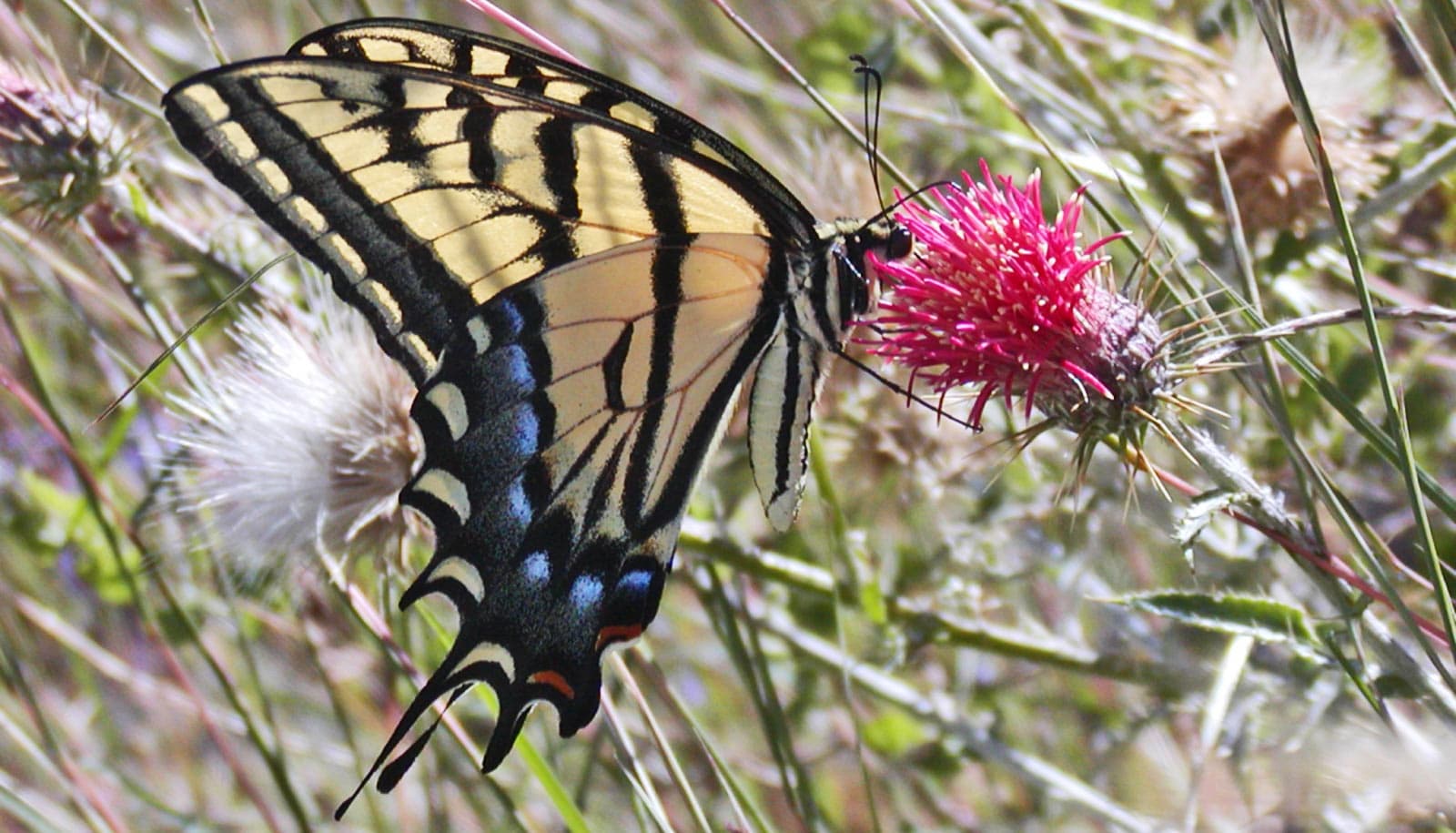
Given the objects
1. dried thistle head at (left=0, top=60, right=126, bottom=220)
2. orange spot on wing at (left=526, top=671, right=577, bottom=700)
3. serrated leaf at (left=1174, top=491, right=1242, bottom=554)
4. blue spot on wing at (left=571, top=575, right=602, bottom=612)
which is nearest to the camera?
serrated leaf at (left=1174, top=491, right=1242, bottom=554)

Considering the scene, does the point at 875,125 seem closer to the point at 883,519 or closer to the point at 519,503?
the point at 519,503

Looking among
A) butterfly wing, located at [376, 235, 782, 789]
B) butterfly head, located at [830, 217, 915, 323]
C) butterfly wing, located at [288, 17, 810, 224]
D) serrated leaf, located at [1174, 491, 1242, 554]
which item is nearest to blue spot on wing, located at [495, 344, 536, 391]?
butterfly wing, located at [376, 235, 782, 789]

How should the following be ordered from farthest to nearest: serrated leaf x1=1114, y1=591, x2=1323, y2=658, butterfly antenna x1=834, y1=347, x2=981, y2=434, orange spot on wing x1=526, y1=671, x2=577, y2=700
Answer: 1. orange spot on wing x1=526, y1=671, x2=577, y2=700
2. butterfly antenna x1=834, y1=347, x2=981, y2=434
3. serrated leaf x1=1114, y1=591, x2=1323, y2=658

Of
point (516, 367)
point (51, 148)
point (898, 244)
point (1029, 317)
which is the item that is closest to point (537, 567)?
point (516, 367)

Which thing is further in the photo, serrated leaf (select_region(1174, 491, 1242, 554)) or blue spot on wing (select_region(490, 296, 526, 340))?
blue spot on wing (select_region(490, 296, 526, 340))

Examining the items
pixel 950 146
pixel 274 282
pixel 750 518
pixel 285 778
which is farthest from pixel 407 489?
pixel 950 146

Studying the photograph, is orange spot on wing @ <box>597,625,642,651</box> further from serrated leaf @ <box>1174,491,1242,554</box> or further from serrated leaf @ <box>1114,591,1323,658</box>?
serrated leaf @ <box>1174,491,1242,554</box>
